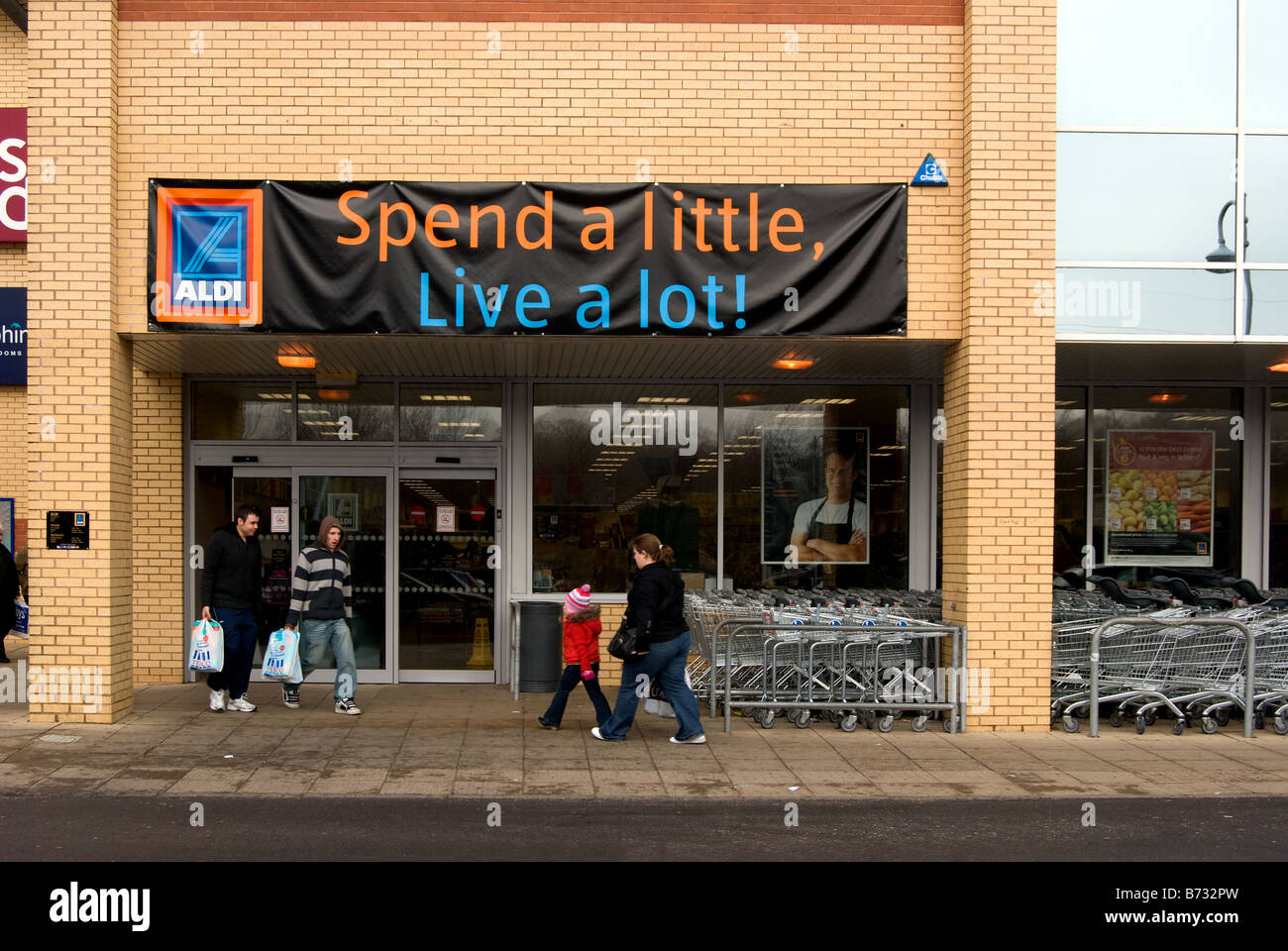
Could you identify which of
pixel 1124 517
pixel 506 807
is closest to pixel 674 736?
pixel 506 807

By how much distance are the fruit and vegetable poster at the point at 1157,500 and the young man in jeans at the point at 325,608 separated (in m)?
8.60

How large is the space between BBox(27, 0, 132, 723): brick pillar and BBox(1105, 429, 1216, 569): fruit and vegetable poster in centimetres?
1060

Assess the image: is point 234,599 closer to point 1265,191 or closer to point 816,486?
point 816,486

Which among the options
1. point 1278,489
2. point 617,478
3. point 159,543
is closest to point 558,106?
point 617,478

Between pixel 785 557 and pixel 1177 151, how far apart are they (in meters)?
5.64

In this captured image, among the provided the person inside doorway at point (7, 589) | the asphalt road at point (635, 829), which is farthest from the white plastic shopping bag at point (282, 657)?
the person inside doorway at point (7, 589)

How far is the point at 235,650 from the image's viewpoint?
10625 millimetres

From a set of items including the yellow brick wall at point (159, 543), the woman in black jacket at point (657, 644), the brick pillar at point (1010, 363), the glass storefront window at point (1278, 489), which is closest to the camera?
the woman in black jacket at point (657, 644)

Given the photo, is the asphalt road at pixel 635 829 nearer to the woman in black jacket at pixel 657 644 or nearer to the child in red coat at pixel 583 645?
the woman in black jacket at pixel 657 644

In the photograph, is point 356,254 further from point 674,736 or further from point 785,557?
point 785,557

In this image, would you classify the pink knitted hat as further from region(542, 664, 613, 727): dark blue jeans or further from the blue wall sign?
the blue wall sign

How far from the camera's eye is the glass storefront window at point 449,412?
12.7 meters

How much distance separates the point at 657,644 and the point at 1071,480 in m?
6.49

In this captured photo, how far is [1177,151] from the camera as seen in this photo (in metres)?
10.5
